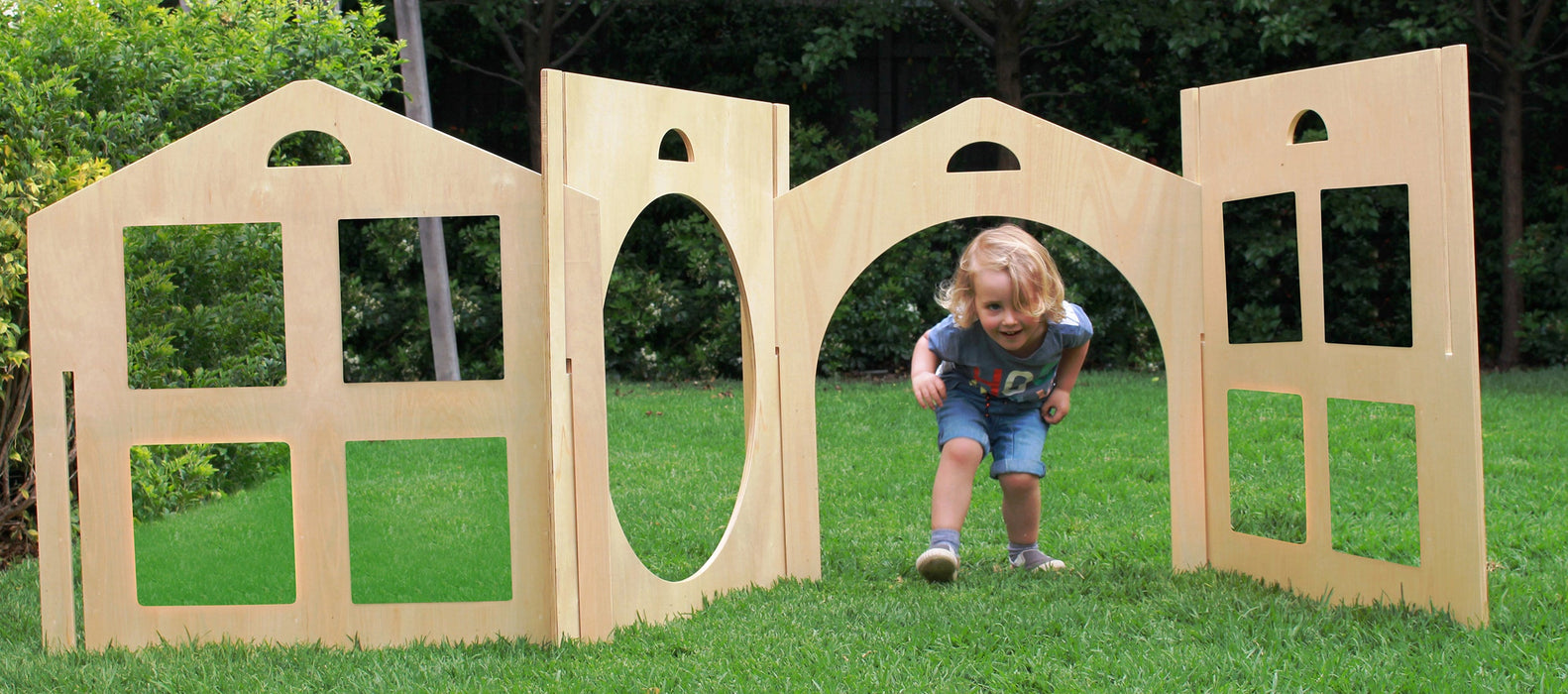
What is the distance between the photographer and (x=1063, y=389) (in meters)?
3.71

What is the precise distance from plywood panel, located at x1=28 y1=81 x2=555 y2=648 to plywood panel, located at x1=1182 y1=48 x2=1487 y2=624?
72.5 inches

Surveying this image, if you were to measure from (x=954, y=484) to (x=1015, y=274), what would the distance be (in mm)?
621

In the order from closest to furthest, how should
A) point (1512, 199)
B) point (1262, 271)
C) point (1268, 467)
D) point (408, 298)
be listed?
point (1268, 467)
point (1512, 199)
point (1262, 271)
point (408, 298)

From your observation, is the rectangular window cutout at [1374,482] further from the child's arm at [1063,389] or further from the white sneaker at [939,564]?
the white sneaker at [939,564]

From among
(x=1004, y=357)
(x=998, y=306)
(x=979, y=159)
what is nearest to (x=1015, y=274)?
(x=998, y=306)

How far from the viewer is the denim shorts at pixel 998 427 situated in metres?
3.63

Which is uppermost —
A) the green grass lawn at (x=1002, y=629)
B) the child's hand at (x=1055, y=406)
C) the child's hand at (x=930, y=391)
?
the child's hand at (x=930, y=391)

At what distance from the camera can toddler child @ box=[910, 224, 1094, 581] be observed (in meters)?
3.44

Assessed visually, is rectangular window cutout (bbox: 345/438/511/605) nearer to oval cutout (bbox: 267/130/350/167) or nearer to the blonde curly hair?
oval cutout (bbox: 267/130/350/167)

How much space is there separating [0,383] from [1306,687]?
3657mm

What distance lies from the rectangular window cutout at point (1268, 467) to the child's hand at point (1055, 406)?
66cm

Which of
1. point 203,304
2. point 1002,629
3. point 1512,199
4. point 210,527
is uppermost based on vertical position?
point 1512,199

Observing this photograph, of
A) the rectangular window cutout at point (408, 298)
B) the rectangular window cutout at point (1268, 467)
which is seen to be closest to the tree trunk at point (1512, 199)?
the rectangular window cutout at point (1268, 467)

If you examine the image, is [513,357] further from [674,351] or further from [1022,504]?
[674,351]
